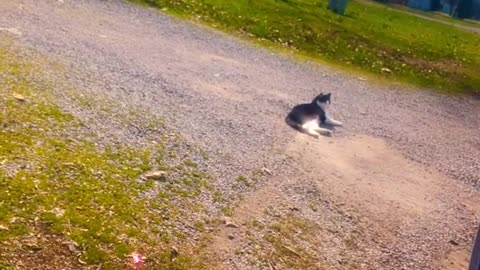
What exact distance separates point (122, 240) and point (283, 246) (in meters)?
1.97

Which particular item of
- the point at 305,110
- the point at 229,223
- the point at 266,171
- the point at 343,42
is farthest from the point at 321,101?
the point at 343,42

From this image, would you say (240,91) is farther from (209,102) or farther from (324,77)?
(324,77)

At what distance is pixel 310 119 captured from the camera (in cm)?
1112

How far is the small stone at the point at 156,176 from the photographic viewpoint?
746 centimetres

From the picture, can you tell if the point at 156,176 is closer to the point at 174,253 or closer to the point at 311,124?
the point at 174,253

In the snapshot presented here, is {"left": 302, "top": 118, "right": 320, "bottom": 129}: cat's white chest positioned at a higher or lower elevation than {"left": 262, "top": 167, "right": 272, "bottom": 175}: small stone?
higher

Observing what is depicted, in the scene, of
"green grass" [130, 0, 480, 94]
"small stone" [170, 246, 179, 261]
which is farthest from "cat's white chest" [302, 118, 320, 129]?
"green grass" [130, 0, 480, 94]

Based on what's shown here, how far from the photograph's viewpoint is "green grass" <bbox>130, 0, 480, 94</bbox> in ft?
60.3

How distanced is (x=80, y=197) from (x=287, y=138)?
472 centimetres

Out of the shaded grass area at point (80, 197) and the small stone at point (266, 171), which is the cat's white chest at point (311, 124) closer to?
the small stone at point (266, 171)

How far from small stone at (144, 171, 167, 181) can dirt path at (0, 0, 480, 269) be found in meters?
0.92

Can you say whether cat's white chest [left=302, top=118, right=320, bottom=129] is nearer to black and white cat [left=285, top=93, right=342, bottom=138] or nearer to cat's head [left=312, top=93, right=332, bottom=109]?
black and white cat [left=285, top=93, right=342, bottom=138]

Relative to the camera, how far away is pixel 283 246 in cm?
687

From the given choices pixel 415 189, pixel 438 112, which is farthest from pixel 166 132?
pixel 438 112
